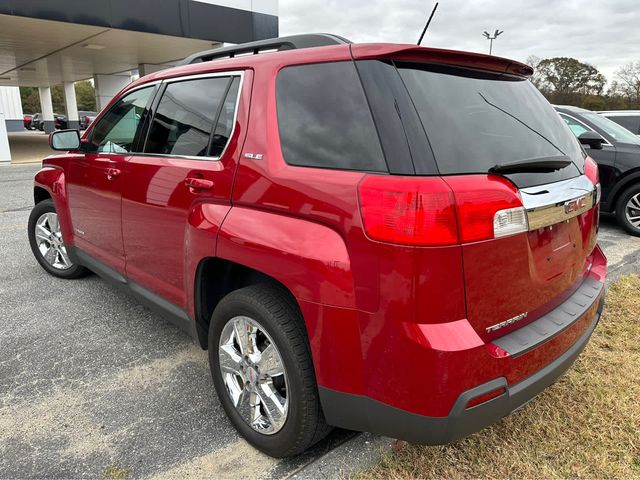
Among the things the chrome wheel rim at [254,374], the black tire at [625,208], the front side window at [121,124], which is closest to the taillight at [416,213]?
the chrome wheel rim at [254,374]

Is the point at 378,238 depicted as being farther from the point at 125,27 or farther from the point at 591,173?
the point at 125,27

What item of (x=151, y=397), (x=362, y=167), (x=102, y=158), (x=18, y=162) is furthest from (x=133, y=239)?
(x=18, y=162)

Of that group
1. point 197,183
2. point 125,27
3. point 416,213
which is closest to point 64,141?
point 197,183

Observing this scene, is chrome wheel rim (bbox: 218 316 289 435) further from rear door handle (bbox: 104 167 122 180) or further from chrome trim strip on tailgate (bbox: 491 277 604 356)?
rear door handle (bbox: 104 167 122 180)

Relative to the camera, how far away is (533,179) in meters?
1.84

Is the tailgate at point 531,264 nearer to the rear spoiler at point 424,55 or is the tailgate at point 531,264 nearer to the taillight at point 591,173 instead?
the taillight at point 591,173

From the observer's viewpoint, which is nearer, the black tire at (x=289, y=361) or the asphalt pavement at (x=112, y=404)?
the black tire at (x=289, y=361)

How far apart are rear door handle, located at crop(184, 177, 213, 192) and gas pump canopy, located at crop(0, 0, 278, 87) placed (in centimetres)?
1267

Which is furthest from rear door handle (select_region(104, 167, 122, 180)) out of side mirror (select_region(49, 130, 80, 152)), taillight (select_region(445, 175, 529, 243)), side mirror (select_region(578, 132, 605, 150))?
side mirror (select_region(578, 132, 605, 150))

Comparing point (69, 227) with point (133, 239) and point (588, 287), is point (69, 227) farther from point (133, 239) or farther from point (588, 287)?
point (588, 287)

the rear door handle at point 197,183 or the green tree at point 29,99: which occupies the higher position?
the green tree at point 29,99

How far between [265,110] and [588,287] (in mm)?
1796

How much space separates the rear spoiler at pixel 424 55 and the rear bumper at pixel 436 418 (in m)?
1.25

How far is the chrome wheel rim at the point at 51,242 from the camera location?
4.40m
